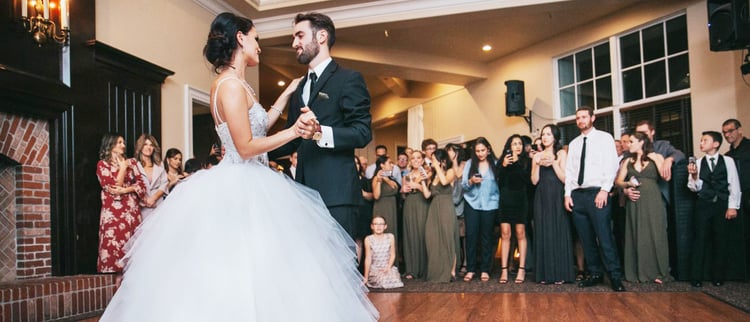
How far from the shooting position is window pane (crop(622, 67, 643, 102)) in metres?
8.00

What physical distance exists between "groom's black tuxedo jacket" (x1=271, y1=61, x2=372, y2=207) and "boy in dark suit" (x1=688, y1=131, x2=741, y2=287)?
4.28 metres

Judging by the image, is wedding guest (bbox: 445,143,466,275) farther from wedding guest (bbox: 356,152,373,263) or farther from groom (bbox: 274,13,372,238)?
groom (bbox: 274,13,372,238)

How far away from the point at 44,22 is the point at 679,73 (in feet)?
23.0

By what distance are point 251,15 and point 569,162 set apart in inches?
180

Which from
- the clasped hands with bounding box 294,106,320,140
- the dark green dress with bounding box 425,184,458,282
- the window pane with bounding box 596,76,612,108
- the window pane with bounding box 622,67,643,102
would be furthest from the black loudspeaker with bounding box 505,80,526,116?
the clasped hands with bounding box 294,106,320,140

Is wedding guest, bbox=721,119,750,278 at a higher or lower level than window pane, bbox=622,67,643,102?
lower

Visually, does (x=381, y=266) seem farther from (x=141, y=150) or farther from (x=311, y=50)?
(x=311, y=50)

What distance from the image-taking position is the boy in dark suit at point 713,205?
17.2 feet

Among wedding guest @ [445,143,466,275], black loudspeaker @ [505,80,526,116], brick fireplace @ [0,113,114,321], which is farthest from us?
black loudspeaker @ [505,80,526,116]


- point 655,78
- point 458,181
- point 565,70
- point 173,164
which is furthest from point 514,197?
point 565,70

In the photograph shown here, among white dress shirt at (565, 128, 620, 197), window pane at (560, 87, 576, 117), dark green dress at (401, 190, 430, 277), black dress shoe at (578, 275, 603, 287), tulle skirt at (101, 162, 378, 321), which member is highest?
window pane at (560, 87, 576, 117)

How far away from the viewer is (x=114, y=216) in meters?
4.93

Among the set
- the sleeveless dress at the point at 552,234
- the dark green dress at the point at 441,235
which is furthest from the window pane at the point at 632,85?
the dark green dress at the point at 441,235

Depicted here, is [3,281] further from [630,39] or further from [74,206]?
[630,39]
